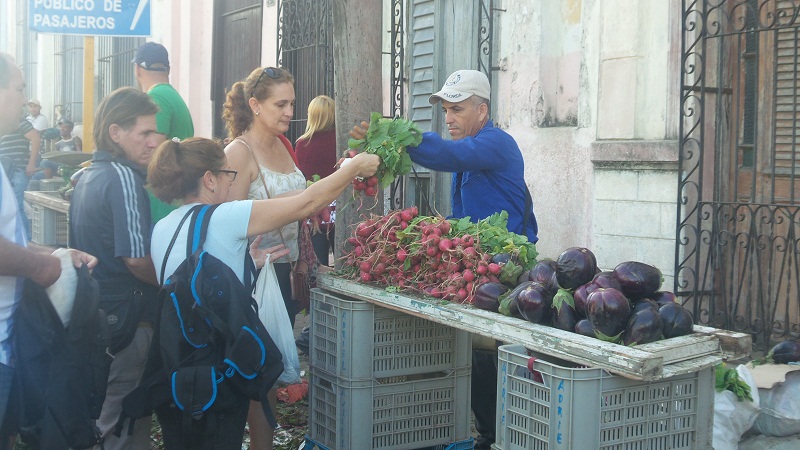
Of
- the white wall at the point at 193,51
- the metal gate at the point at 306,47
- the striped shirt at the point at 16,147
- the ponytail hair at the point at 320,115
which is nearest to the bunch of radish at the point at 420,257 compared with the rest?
the ponytail hair at the point at 320,115

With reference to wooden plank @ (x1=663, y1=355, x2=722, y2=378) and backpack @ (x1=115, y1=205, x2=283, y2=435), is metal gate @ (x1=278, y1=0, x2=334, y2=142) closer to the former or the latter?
backpack @ (x1=115, y1=205, x2=283, y2=435)

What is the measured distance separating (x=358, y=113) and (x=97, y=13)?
558 cm

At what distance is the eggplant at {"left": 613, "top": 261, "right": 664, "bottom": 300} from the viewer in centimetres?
347

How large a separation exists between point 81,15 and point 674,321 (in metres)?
7.88

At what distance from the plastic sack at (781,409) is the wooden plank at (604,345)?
138 centimetres

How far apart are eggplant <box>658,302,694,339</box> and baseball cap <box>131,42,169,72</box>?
3.94 m

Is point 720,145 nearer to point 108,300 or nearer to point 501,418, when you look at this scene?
point 501,418

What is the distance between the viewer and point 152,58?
5.97 meters

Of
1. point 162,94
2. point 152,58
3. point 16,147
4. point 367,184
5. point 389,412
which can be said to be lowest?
point 389,412

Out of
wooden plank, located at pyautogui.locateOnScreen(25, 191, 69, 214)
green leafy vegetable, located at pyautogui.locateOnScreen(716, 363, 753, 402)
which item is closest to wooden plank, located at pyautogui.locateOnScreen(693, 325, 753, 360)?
green leafy vegetable, located at pyautogui.locateOnScreen(716, 363, 753, 402)

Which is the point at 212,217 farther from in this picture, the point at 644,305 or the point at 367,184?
the point at 644,305

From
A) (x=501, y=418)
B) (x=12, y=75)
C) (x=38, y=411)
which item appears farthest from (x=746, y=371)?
(x=12, y=75)

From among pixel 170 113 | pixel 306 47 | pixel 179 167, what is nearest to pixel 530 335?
pixel 179 167

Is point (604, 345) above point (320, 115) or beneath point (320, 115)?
beneath
